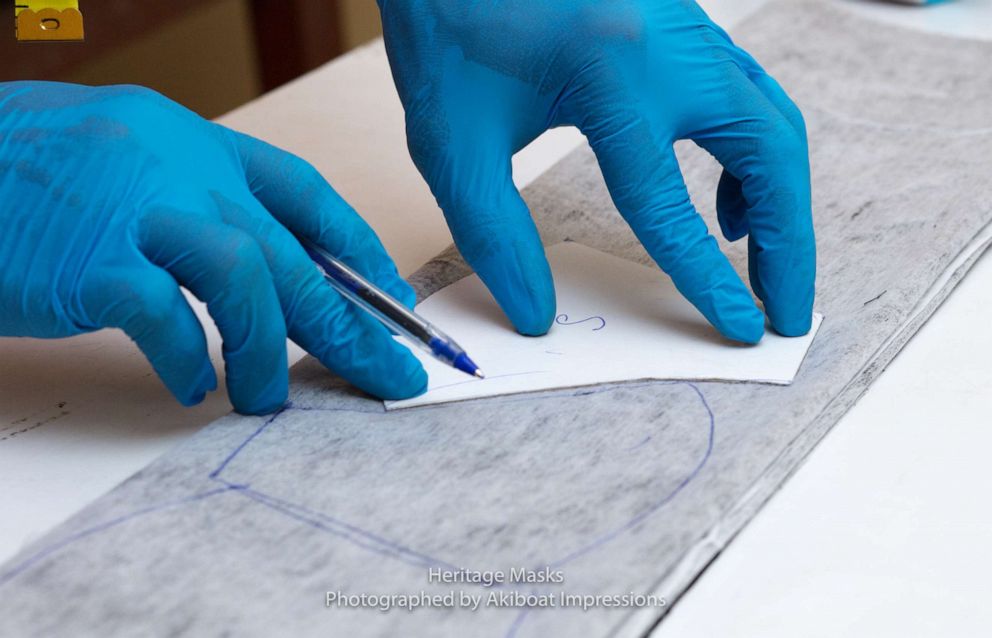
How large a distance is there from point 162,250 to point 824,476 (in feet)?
1.73

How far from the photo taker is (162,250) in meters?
0.78

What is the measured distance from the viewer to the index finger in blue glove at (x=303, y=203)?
35.0 inches

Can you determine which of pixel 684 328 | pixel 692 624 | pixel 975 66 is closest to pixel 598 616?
pixel 692 624

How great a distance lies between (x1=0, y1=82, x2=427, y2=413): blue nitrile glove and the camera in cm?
77

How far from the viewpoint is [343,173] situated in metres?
1.30

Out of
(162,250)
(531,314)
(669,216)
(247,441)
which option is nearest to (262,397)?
(247,441)

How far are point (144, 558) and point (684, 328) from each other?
495mm

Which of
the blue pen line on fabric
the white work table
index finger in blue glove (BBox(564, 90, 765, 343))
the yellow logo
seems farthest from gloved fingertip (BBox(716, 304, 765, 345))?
the yellow logo

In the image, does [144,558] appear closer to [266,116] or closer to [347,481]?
[347,481]

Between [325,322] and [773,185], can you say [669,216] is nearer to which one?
[773,185]

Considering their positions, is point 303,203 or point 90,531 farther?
point 303,203

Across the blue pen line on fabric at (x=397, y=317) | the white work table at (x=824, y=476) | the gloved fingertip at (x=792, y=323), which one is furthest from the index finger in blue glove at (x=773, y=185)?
the blue pen line on fabric at (x=397, y=317)

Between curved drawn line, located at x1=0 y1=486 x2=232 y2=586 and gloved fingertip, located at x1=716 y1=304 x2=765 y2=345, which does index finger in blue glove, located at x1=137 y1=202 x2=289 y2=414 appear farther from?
gloved fingertip, located at x1=716 y1=304 x2=765 y2=345

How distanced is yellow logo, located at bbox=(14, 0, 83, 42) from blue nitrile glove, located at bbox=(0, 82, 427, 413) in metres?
0.05
